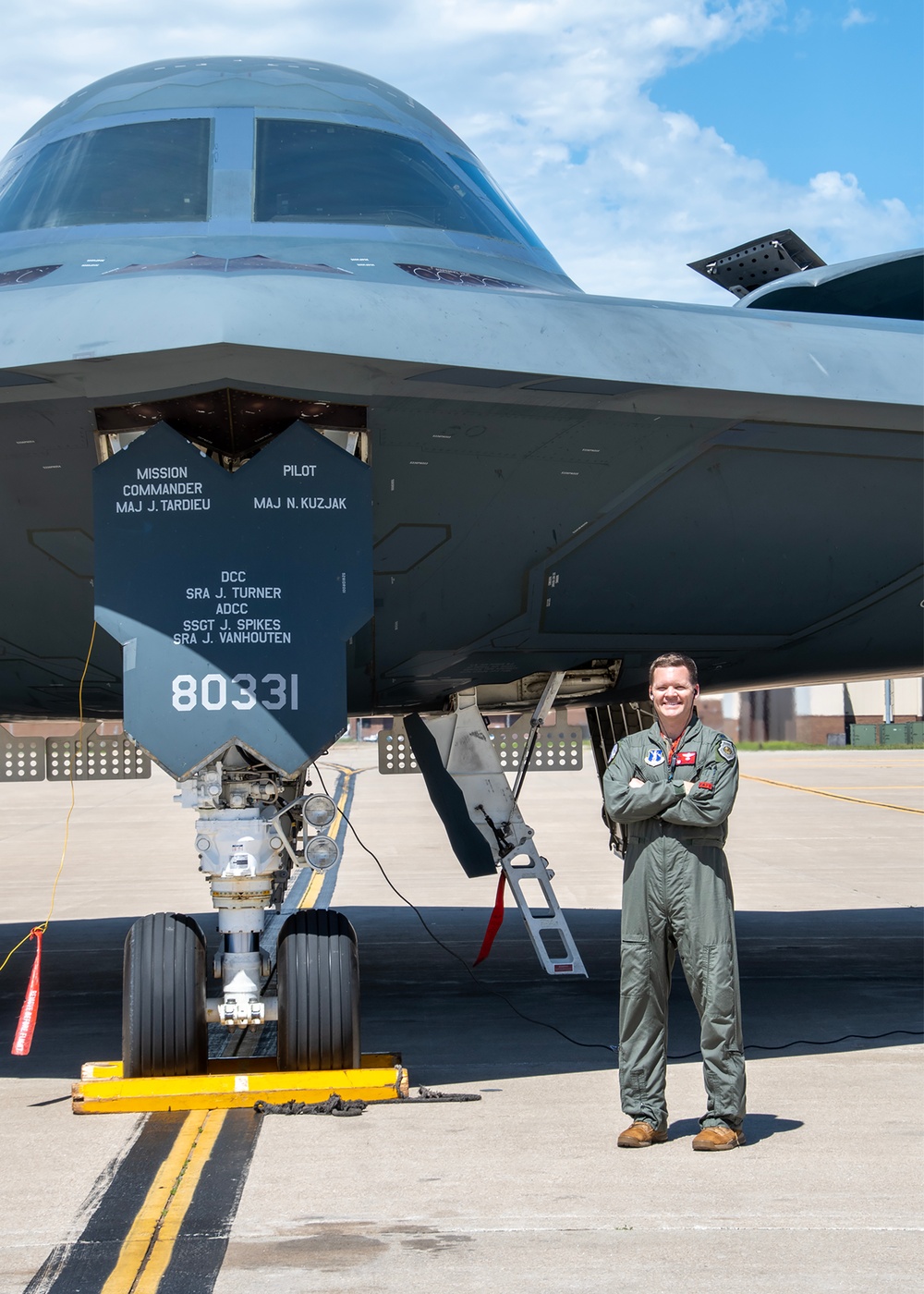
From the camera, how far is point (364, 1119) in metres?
5.34

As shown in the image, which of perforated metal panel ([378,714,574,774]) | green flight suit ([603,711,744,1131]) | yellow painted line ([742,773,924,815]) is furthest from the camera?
yellow painted line ([742,773,924,815])

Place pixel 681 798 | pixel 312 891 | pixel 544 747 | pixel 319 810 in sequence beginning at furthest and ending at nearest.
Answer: pixel 312 891
pixel 544 747
pixel 319 810
pixel 681 798

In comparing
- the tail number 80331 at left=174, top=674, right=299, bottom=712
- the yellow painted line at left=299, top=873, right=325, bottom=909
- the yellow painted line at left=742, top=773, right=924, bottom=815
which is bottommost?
the yellow painted line at left=299, top=873, right=325, bottom=909

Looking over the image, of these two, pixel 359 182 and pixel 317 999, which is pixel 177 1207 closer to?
pixel 317 999

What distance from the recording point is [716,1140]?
484cm

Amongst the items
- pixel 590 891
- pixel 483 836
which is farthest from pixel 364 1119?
pixel 590 891

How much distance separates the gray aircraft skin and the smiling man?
125 centimetres

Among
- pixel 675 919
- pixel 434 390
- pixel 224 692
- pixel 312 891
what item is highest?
pixel 434 390

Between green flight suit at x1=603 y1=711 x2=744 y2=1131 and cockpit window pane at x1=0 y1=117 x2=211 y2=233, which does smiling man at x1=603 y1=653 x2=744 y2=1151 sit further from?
cockpit window pane at x1=0 y1=117 x2=211 y2=233

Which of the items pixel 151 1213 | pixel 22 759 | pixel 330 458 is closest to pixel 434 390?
pixel 330 458

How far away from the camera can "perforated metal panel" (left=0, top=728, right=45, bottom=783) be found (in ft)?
31.8

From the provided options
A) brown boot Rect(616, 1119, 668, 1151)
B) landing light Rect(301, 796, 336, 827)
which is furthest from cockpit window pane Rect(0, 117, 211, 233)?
brown boot Rect(616, 1119, 668, 1151)

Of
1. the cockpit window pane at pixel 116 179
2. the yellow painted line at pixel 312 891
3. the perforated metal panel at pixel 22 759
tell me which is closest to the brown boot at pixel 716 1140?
the cockpit window pane at pixel 116 179

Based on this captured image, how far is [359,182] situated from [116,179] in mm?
1208
